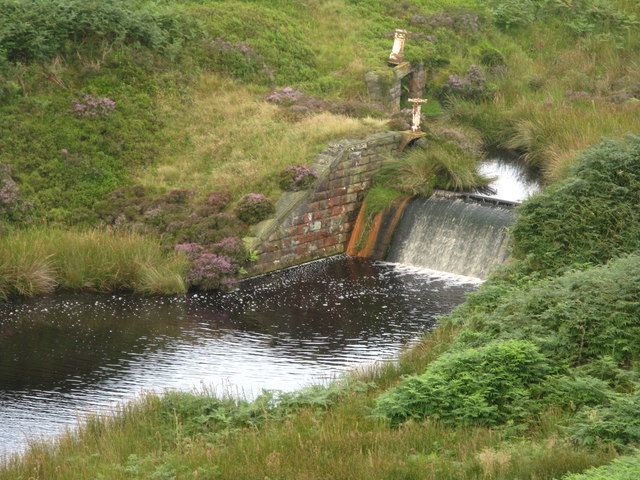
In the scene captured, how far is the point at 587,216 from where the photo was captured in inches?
583

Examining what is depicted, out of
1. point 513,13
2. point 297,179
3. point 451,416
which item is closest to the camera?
point 451,416

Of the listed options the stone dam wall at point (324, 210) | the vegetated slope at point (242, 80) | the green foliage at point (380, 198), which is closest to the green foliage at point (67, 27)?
the vegetated slope at point (242, 80)

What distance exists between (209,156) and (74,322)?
6.93 metres

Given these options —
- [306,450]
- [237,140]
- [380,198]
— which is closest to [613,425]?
[306,450]

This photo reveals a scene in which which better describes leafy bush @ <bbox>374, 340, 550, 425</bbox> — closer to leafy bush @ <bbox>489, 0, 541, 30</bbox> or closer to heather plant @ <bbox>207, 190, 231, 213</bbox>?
heather plant @ <bbox>207, 190, 231, 213</bbox>

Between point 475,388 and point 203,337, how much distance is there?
7547 millimetres

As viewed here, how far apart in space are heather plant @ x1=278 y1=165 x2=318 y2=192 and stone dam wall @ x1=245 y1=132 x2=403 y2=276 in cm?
13

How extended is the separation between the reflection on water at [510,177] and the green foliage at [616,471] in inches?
544

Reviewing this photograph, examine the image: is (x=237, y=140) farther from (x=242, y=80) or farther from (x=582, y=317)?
(x=582, y=317)

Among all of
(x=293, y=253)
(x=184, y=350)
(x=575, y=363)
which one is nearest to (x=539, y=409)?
(x=575, y=363)

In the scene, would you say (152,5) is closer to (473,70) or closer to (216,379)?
(473,70)

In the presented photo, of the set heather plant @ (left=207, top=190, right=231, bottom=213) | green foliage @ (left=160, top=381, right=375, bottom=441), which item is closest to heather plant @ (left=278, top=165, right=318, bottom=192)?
heather plant @ (left=207, top=190, right=231, bottom=213)

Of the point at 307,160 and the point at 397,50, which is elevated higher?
the point at 397,50

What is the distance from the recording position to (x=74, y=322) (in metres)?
17.0
